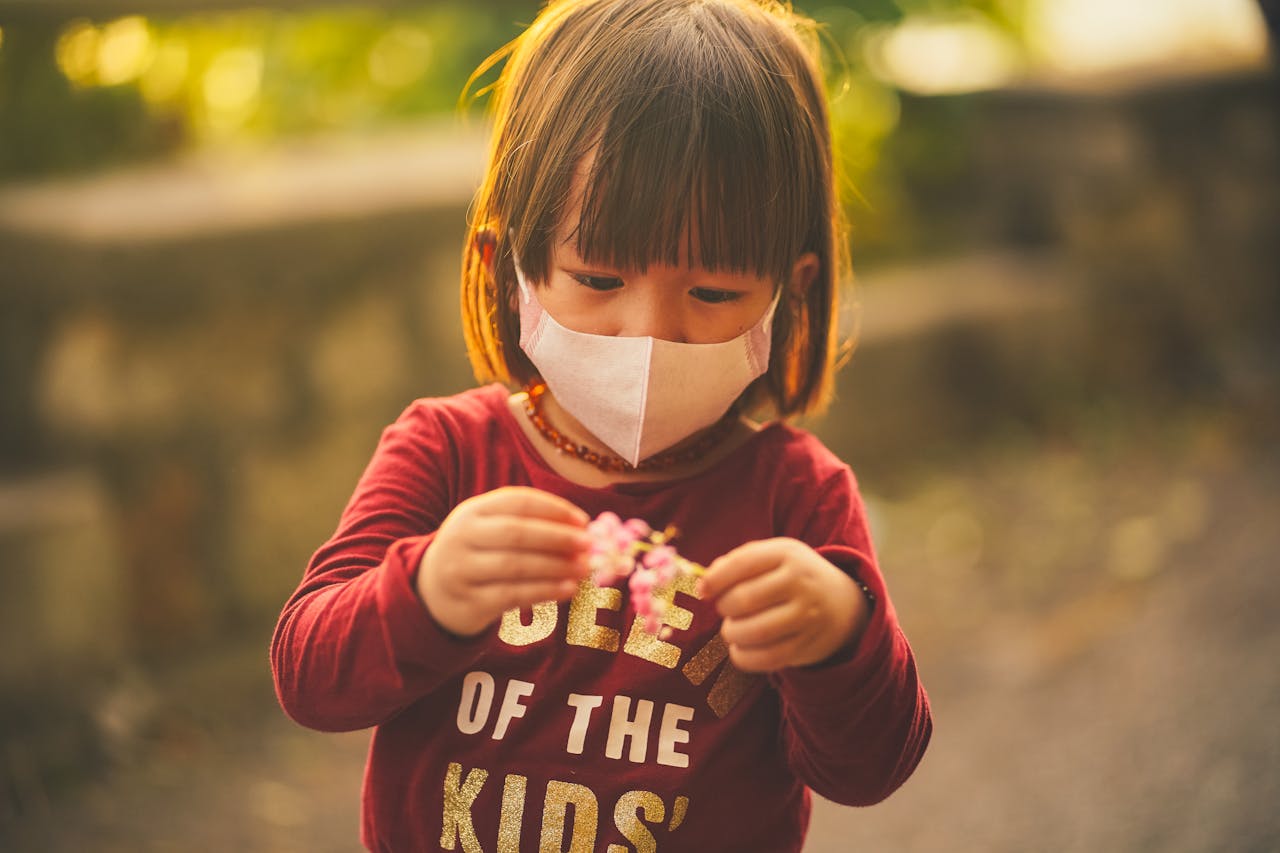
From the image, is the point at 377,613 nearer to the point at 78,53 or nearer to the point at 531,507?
the point at 531,507

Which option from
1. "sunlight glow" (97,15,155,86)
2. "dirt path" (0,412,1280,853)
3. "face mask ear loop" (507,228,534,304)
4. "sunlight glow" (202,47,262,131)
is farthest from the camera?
"sunlight glow" (202,47,262,131)

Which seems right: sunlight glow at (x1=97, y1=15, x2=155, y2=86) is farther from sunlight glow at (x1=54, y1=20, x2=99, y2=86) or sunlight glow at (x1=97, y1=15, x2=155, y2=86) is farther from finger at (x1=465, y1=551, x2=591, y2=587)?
finger at (x1=465, y1=551, x2=591, y2=587)

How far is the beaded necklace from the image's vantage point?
1390mm

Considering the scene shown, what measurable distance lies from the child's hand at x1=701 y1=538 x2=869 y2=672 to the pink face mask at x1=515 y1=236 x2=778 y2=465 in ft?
0.73

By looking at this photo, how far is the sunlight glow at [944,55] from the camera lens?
518 centimetres

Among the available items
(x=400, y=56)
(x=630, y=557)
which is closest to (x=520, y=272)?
(x=630, y=557)

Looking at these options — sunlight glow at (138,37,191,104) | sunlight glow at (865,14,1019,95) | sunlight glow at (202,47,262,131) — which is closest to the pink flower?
sunlight glow at (138,37,191,104)

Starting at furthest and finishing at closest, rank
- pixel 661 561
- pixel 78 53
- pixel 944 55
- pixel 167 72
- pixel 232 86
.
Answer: pixel 944 55 → pixel 232 86 → pixel 167 72 → pixel 78 53 → pixel 661 561

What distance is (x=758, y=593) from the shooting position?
3.62ft

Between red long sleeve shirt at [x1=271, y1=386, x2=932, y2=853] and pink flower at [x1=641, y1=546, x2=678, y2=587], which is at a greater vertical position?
pink flower at [x1=641, y1=546, x2=678, y2=587]

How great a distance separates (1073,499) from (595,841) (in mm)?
3266

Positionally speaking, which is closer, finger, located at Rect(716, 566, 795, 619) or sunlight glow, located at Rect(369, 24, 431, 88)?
finger, located at Rect(716, 566, 795, 619)

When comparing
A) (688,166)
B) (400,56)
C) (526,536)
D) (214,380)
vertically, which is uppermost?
(688,166)

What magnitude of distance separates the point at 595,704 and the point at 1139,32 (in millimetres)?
5537
